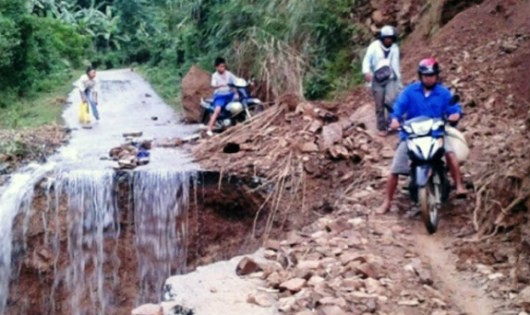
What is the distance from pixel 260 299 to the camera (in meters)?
6.68

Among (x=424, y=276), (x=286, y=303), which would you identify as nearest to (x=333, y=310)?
(x=286, y=303)

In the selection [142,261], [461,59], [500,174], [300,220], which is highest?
[461,59]

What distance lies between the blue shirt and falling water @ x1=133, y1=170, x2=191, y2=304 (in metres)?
3.98

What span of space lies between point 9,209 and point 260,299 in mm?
5586

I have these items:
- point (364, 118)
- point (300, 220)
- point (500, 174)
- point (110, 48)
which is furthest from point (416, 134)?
point (110, 48)

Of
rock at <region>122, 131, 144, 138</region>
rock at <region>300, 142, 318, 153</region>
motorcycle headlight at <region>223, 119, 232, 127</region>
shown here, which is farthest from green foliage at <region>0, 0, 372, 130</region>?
rock at <region>300, 142, 318, 153</region>

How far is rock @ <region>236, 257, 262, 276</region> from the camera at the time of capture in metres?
7.39

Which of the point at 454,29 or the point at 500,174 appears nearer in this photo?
the point at 500,174

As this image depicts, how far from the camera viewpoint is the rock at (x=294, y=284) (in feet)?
22.2

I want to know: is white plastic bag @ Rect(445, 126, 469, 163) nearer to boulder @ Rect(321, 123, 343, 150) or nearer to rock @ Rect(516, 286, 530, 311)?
rock @ Rect(516, 286, 530, 311)

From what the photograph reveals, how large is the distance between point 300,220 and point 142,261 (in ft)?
7.72

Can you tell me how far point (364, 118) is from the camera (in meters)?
12.4

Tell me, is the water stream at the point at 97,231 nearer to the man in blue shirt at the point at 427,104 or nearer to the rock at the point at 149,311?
the man in blue shirt at the point at 427,104

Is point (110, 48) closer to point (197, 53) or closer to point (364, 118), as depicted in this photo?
point (197, 53)
